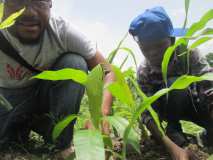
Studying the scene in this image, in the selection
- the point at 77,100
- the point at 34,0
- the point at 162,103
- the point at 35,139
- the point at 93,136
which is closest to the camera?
the point at 93,136

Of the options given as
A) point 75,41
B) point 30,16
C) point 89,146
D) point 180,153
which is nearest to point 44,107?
point 75,41

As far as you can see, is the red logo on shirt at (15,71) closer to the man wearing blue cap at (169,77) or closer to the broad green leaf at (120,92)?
the man wearing blue cap at (169,77)

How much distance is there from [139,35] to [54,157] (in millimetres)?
578

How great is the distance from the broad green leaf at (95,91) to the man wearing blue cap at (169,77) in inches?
22.3

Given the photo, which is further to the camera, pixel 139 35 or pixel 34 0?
pixel 139 35

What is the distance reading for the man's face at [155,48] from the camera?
5.07ft

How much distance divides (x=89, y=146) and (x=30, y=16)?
724 millimetres

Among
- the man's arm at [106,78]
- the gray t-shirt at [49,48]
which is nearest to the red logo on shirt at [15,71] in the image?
the gray t-shirt at [49,48]

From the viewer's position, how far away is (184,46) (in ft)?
3.23

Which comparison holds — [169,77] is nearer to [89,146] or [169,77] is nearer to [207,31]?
[207,31]

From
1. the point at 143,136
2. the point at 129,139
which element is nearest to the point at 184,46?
the point at 129,139

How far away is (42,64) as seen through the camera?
1540 mm

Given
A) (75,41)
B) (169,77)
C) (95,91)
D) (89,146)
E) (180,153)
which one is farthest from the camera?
(169,77)

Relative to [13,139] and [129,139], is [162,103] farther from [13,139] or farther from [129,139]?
[129,139]
